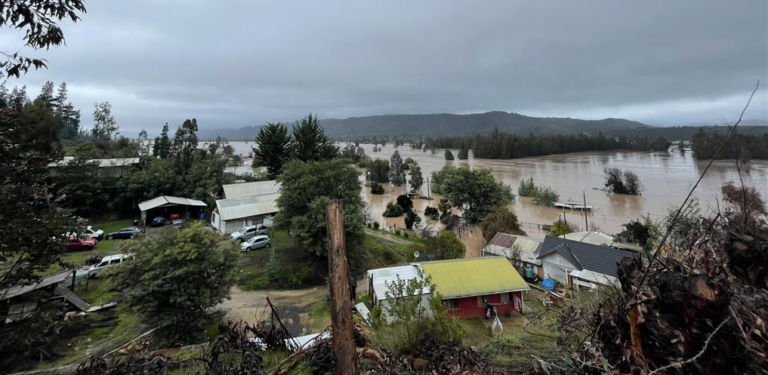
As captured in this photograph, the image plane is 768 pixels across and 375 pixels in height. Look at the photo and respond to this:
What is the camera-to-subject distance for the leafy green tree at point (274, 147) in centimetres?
2538

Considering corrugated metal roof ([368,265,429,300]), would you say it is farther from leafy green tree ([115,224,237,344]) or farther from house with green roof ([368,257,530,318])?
leafy green tree ([115,224,237,344])

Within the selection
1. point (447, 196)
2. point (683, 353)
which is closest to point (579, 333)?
point (683, 353)

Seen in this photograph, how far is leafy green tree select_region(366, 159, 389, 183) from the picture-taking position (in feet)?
149

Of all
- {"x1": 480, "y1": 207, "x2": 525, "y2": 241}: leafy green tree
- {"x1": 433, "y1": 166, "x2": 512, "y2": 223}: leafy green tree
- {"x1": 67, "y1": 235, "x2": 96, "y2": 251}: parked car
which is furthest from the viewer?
{"x1": 433, "y1": 166, "x2": 512, "y2": 223}: leafy green tree

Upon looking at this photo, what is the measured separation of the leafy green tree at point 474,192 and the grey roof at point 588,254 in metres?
9.16

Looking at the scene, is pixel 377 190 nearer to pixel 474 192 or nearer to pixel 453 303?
pixel 474 192

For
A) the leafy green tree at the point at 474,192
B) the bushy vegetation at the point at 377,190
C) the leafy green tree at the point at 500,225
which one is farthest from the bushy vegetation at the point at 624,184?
the bushy vegetation at the point at 377,190

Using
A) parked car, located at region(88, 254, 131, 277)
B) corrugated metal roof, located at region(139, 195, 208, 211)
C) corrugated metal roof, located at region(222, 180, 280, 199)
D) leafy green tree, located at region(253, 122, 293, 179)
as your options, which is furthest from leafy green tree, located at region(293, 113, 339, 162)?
parked car, located at region(88, 254, 131, 277)

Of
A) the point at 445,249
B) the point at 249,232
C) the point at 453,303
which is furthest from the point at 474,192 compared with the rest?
the point at 249,232

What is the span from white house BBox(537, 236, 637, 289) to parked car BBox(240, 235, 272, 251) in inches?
499

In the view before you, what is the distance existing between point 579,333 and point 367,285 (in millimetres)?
10407

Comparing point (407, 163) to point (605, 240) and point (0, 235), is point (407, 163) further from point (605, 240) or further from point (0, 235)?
point (0, 235)

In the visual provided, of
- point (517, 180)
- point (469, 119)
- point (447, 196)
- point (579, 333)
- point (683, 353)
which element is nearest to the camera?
point (683, 353)

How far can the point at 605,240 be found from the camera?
16.1 m
